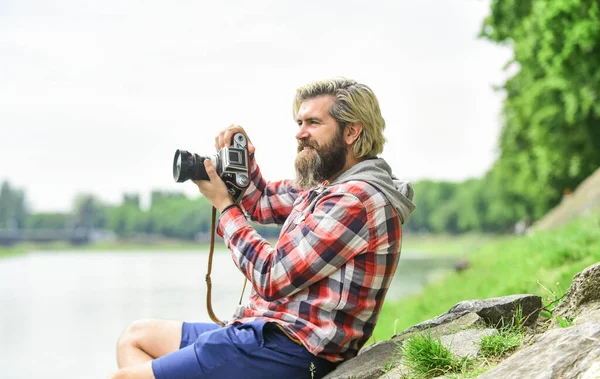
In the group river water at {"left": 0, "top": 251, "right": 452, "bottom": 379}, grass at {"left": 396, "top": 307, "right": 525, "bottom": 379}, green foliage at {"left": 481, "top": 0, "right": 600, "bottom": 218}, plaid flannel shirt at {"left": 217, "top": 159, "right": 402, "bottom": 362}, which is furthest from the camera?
river water at {"left": 0, "top": 251, "right": 452, "bottom": 379}

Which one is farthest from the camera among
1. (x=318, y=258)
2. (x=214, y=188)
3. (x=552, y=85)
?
(x=552, y=85)

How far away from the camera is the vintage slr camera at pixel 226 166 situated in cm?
321

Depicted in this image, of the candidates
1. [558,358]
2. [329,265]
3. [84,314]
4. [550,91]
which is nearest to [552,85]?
[550,91]

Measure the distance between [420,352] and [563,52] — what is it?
37.3 feet

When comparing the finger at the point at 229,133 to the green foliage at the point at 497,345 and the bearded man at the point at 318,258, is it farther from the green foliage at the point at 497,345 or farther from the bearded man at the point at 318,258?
the green foliage at the point at 497,345

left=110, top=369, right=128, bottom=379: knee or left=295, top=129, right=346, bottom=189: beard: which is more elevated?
left=295, top=129, right=346, bottom=189: beard

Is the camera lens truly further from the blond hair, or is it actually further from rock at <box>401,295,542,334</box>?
rock at <box>401,295,542,334</box>

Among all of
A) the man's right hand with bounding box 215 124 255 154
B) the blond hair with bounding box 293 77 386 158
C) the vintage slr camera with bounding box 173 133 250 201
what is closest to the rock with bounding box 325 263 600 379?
the blond hair with bounding box 293 77 386 158

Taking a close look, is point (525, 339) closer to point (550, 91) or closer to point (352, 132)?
point (352, 132)

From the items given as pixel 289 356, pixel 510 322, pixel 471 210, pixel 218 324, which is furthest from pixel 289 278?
pixel 471 210

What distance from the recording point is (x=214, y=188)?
324 centimetres

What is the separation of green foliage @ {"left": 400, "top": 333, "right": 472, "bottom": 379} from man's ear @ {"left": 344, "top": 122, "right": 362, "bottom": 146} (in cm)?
97

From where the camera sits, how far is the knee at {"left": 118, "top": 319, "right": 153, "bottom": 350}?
132 inches

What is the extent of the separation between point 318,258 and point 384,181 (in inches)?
19.4
